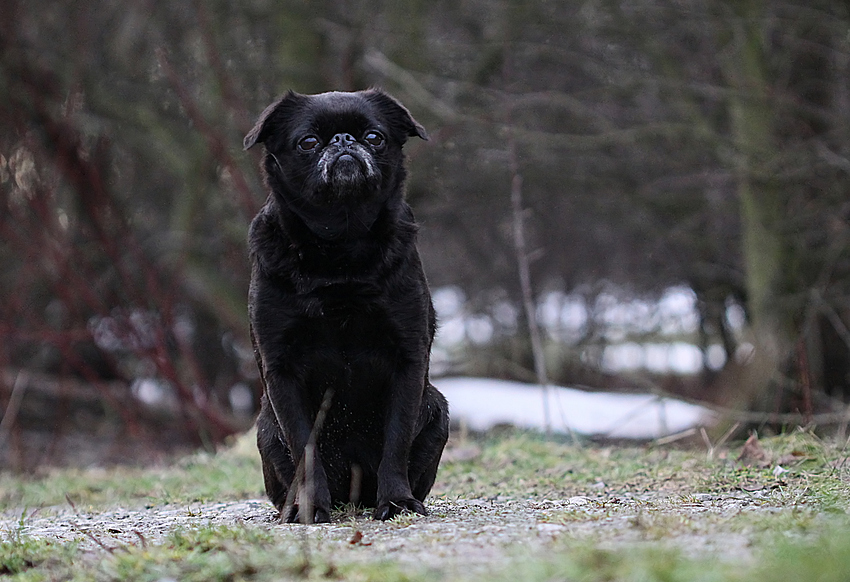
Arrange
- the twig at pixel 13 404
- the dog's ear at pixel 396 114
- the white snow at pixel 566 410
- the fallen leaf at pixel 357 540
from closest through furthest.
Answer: the fallen leaf at pixel 357 540 → the dog's ear at pixel 396 114 → the twig at pixel 13 404 → the white snow at pixel 566 410

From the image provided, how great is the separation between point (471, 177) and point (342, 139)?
25.7 feet

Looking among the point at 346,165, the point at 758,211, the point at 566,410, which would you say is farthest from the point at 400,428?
the point at 758,211

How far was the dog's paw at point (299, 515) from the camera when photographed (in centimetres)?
385

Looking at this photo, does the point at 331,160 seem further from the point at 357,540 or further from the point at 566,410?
the point at 566,410

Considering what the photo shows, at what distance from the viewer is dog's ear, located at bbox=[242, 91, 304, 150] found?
4.35 m

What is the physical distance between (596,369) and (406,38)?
19.2ft

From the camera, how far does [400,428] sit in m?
4.09

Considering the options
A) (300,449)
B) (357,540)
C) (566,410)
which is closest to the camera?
(357,540)

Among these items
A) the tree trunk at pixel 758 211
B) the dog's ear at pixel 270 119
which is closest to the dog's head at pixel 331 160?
the dog's ear at pixel 270 119

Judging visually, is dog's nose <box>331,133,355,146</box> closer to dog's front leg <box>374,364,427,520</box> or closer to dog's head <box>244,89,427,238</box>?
dog's head <box>244,89,427,238</box>

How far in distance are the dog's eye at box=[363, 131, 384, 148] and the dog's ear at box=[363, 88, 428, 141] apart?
0.59ft

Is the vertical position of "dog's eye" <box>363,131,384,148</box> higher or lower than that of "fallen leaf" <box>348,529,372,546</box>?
higher

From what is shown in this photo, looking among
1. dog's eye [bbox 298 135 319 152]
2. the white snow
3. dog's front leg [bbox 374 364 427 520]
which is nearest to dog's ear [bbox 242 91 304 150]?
dog's eye [bbox 298 135 319 152]

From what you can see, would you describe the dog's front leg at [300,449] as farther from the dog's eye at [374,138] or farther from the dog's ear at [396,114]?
the dog's ear at [396,114]
